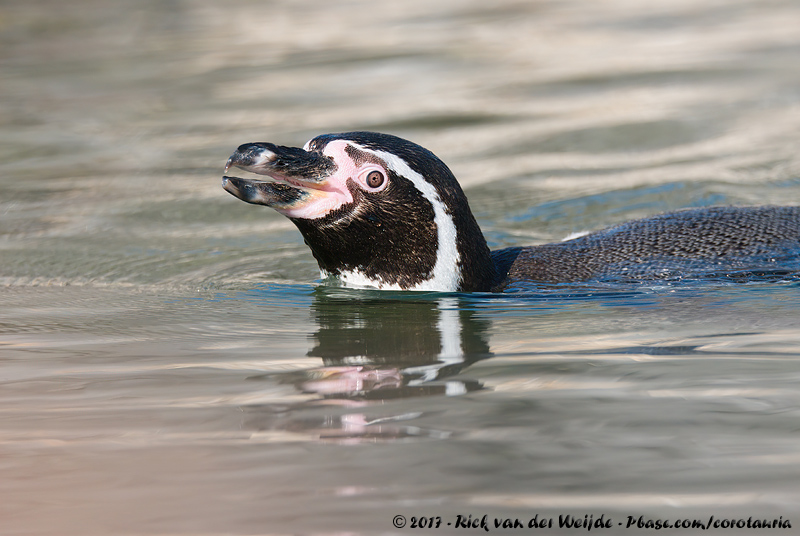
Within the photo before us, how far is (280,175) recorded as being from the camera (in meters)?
5.92

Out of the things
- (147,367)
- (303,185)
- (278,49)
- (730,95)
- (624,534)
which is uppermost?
(278,49)

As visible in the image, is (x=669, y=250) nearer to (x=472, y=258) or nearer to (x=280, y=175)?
(x=472, y=258)

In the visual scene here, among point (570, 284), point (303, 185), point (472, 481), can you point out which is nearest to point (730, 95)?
point (570, 284)

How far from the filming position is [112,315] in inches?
257

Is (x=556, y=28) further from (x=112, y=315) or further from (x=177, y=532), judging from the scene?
(x=177, y=532)

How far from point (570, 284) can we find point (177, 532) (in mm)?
3757

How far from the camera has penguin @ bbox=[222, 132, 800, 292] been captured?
19.8 ft

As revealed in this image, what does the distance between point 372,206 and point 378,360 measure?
1.28 m

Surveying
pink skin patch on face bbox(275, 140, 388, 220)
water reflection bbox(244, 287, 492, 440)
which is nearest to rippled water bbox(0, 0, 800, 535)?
water reflection bbox(244, 287, 492, 440)

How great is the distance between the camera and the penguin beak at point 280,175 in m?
5.81
